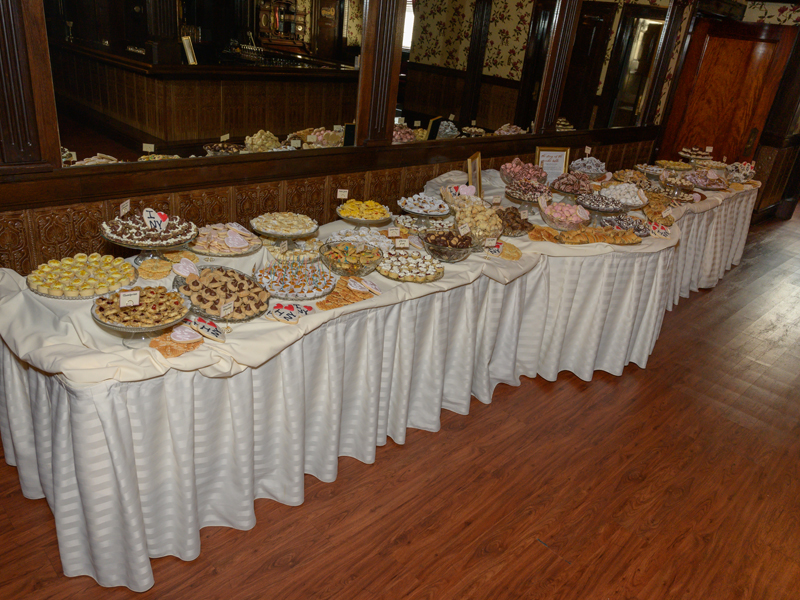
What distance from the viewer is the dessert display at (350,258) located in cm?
281

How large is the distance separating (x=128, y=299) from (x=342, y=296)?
2.90 ft

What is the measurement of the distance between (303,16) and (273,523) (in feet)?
11.9

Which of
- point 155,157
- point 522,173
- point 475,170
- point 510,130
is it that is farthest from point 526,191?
point 155,157

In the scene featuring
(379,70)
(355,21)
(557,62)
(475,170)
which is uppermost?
(355,21)

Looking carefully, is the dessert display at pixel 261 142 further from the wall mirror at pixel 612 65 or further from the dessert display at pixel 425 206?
the wall mirror at pixel 612 65

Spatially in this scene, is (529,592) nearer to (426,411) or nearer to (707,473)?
(426,411)

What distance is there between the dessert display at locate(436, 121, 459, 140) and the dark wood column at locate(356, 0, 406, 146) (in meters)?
0.83

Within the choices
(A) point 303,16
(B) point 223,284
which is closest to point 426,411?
(B) point 223,284

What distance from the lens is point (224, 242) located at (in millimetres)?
2898

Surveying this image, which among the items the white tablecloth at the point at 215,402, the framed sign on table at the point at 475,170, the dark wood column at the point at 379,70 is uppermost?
the dark wood column at the point at 379,70

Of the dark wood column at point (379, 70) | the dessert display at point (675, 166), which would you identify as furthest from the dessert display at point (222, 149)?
the dessert display at point (675, 166)

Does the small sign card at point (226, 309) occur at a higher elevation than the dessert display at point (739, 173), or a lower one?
lower

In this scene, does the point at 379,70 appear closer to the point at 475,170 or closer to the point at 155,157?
the point at 475,170

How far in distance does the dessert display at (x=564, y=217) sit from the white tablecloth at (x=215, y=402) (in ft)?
1.29
